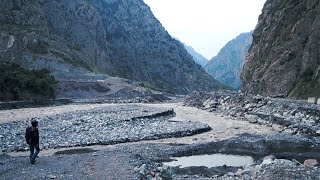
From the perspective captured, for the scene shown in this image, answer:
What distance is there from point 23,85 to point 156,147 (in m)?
47.0

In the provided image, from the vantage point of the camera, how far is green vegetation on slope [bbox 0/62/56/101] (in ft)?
211

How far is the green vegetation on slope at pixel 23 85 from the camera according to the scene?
6419cm

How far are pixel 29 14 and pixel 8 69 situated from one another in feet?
189

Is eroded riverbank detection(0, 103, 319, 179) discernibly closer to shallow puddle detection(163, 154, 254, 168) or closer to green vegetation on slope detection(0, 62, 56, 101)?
shallow puddle detection(163, 154, 254, 168)

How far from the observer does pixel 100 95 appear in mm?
91438

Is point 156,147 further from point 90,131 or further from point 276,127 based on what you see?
point 276,127

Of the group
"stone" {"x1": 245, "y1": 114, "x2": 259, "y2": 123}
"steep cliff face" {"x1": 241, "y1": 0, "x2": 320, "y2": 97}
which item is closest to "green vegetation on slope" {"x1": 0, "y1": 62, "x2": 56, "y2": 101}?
"stone" {"x1": 245, "y1": 114, "x2": 259, "y2": 123}

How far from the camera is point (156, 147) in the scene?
28359mm

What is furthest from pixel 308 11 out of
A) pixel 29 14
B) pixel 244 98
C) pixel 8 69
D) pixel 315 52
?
pixel 29 14

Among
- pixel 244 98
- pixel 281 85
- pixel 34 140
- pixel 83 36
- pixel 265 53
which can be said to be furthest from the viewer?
pixel 83 36

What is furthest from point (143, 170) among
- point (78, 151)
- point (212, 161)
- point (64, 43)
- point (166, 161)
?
point (64, 43)

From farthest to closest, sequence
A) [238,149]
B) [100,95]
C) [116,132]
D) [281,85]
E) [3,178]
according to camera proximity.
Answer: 1. [100,95]
2. [281,85]
3. [116,132]
4. [238,149]
5. [3,178]

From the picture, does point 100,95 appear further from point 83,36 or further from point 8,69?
point 83,36

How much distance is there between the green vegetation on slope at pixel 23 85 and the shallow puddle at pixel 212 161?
46.8 metres
